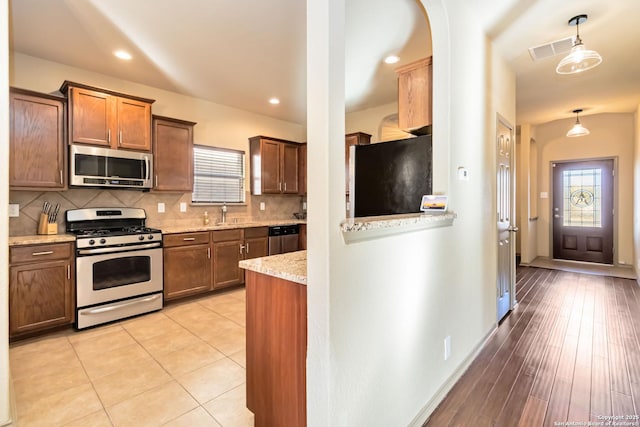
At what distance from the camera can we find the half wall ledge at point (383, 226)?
124cm

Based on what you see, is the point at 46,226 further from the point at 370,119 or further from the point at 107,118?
the point at 370,119

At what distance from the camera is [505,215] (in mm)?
3369

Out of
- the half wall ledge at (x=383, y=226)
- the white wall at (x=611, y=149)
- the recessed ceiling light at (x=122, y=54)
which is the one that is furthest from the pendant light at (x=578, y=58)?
the white wall at (x=611, y=149)

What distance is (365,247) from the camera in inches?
52.7

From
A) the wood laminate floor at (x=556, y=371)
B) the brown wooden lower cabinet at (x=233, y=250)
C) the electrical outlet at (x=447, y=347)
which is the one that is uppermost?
the brown wooden lower cabinet at (x=233, y=250)

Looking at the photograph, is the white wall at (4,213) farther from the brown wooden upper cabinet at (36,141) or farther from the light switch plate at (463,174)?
the light switch plate at (463,174)

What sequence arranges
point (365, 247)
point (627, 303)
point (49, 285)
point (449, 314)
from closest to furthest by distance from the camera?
point (365, 247), point (449, 314), point (49, 285), point (627, 303)

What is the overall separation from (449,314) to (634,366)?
1593mm

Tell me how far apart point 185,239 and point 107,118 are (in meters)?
1.59

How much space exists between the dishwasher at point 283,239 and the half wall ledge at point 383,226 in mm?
3148

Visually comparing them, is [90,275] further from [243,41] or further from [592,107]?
[592,107]

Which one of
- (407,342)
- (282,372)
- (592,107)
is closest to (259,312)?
(282,372)

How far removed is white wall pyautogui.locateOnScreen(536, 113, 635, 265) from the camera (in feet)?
18.1

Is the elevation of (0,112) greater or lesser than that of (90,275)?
greater
